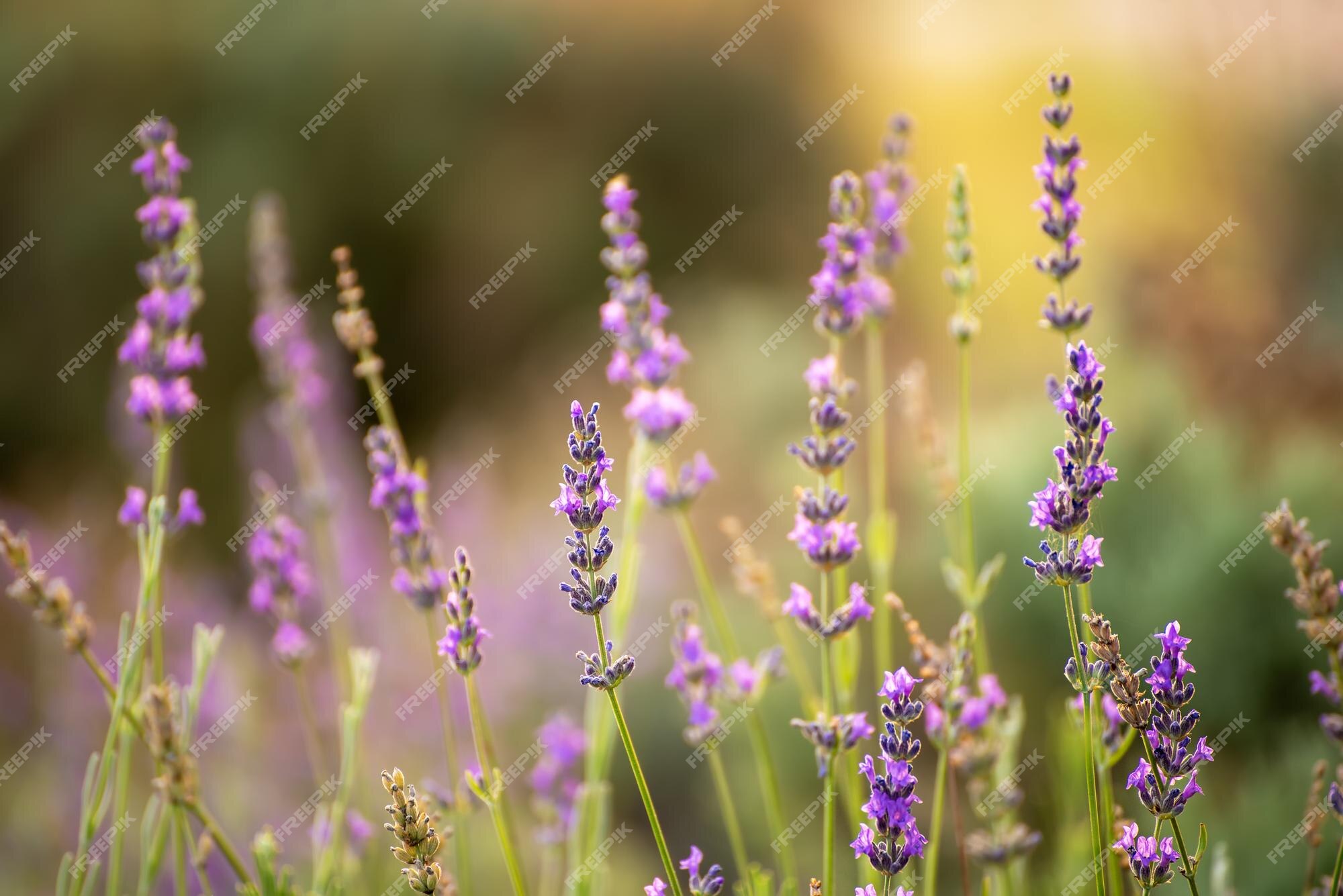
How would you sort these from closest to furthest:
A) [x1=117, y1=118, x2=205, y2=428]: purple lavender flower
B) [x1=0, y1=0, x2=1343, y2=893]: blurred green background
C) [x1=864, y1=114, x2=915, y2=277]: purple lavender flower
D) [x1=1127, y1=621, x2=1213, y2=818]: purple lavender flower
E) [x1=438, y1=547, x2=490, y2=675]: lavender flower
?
[x1=1127, y1=621, x2=1213, y2=818]: purple lavender flower
[x1=438, y1=547, x2=490, y2=675]: lavender flower
[x1=117, y1=118, x2=205, y2=428]: purple lavender flower
[x1=864, y1=114, x2=915, y2=277]: purple lavender flower
[x1=0, y1=0, x2=1343, y2=893]: blurred green background

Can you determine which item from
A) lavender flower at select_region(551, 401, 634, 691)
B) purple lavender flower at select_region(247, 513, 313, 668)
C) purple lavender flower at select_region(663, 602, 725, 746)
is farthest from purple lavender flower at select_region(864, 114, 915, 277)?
purple lavender flower at select_region(247, 513, 313, 668)

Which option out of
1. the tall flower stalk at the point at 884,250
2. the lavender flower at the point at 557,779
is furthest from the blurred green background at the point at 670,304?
the tall flower stalk at the point at 884,250

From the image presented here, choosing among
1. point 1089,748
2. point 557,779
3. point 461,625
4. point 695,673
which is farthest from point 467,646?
point 557,779

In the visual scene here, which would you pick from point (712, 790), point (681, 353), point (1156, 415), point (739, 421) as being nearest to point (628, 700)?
point (712, 790)

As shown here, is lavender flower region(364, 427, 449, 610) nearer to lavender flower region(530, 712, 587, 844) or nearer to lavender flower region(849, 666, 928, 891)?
lavender flower region(530, 712, 587, 844)

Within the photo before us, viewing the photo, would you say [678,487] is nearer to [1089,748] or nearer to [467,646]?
[467,646]

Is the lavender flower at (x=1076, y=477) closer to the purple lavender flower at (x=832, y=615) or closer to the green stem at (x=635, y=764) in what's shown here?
the purple lavender flower at (x=832, y=615)

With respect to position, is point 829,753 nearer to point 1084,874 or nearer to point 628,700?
point 1084,874
